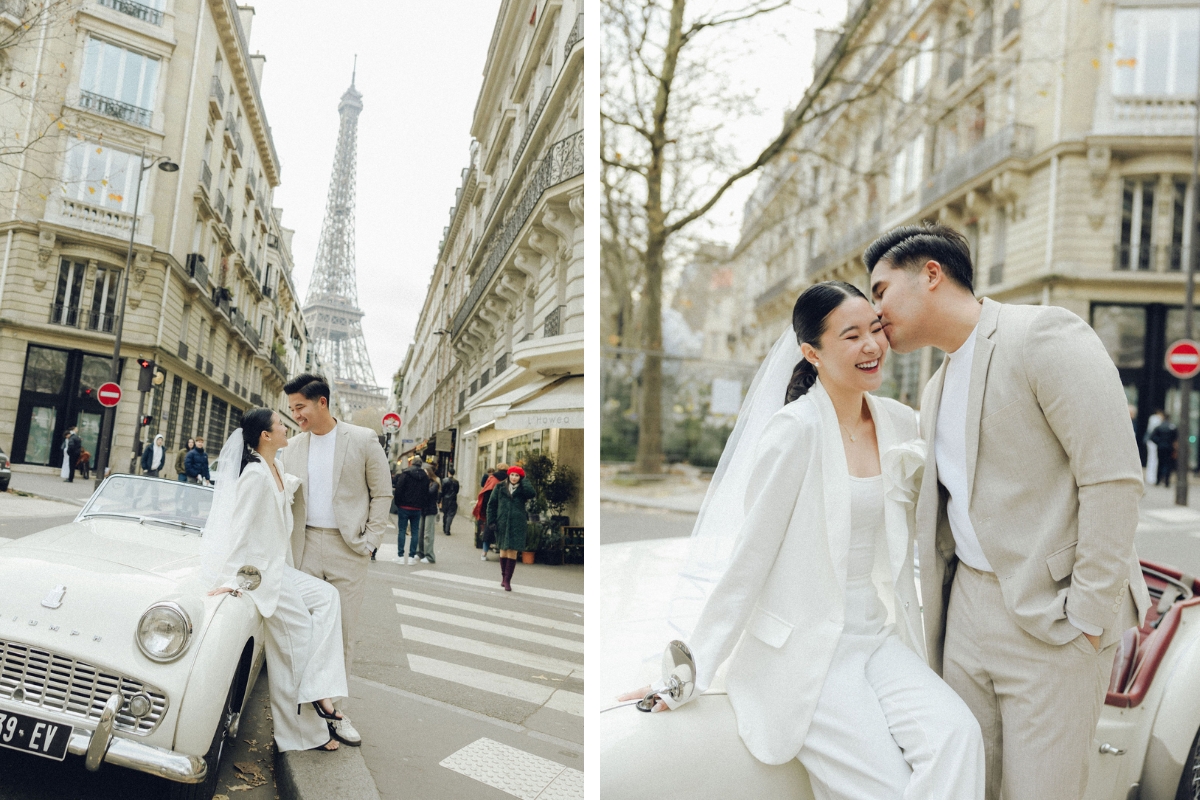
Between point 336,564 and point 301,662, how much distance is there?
1.26 ft

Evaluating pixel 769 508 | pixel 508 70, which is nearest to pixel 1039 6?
pixel 508 70

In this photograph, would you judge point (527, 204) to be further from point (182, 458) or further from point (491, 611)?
point (491, 611)

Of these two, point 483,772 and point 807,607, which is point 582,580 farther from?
point 807,607

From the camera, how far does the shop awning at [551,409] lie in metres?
2.97

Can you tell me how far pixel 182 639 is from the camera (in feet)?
7.38

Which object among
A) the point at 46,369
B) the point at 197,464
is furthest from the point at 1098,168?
the point at 46,369

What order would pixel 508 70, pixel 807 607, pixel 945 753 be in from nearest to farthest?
pixel 945 753 < pixel 807 607 < pixel 508 70

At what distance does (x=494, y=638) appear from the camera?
3.58m

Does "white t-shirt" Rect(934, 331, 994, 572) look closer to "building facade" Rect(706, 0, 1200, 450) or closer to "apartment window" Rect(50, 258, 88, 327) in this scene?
"apartment window" Rect(50, 258, 88, 327)

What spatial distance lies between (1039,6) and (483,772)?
20774mm

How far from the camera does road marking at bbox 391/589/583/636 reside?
311 centimetres

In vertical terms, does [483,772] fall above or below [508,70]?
below

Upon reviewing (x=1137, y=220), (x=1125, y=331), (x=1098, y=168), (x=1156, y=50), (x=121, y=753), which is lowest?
(x=121, y=753)

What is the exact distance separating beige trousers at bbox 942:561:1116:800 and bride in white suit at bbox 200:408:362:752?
2133mm
